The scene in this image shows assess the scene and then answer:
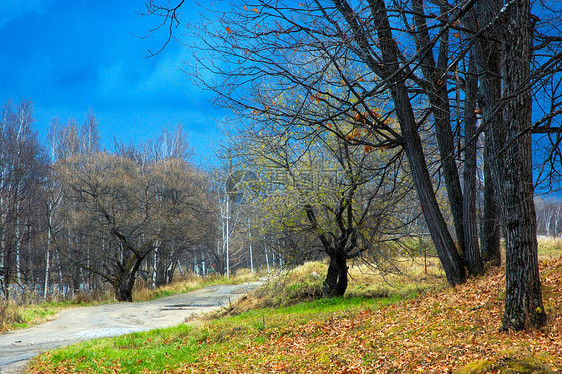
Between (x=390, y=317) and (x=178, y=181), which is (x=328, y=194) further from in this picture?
(x=178, y=181)

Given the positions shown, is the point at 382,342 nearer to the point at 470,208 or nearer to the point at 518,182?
the point at 518,182

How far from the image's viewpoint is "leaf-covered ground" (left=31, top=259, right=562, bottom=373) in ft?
15.0

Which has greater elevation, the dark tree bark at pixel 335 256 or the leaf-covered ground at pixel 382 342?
the dark tree bark at pixel 335 256

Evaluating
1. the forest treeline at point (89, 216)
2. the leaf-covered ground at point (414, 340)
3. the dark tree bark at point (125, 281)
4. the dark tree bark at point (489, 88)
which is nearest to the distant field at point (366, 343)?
the leaf-covered ground at point (414, 340)

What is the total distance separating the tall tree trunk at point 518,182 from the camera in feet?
15.0

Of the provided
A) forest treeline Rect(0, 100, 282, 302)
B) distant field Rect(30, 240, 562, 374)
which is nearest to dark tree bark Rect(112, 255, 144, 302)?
forest treeline Rect(0, 100, 282, 302)

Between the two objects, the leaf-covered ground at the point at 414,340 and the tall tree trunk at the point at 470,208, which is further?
the tall tree trunk at the point at 470,208

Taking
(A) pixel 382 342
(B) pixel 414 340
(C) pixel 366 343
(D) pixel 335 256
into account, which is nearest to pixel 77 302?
(D) pixel 335 256

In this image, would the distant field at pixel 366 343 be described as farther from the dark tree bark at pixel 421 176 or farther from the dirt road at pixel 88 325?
the dirt road at pixel 88 325

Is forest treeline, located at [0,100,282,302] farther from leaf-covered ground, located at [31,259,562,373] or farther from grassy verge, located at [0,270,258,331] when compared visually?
leaf-covered ground, located at [31,259,562,373]

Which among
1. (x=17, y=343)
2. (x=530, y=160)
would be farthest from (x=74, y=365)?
(x=530, y=160)

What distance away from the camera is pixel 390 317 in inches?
289

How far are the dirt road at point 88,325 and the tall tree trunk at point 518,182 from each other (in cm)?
844

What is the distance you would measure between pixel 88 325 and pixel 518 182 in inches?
→ 596
